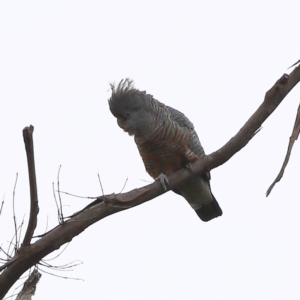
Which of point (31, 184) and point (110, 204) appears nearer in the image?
point (31, 184)

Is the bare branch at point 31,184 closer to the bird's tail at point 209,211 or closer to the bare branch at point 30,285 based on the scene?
the bare branch at point 30,285

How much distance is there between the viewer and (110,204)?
3863 millimetres

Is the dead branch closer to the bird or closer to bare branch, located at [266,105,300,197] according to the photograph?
bare branch, located at [266,105,300,197]

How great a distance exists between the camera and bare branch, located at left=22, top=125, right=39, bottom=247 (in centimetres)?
323

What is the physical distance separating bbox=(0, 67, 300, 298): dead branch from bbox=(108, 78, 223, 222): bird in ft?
6.62

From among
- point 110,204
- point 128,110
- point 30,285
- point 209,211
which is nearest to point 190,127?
point 128,110

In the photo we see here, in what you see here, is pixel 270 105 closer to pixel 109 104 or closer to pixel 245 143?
pixel 245 143

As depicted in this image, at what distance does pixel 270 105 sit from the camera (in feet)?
12.4

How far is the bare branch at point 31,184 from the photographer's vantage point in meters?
3.23

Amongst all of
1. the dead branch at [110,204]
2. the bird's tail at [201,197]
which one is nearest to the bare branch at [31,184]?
the dead branch at [110,204]

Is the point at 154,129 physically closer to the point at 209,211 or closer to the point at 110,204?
the point at 209,211

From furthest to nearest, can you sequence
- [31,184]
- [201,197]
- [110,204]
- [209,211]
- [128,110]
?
[209,211] < [201,197] < [128,110] < [110,204] < [31,184]

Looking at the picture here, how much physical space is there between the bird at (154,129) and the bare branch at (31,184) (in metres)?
2.81

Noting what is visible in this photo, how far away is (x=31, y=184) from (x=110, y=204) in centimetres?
73
